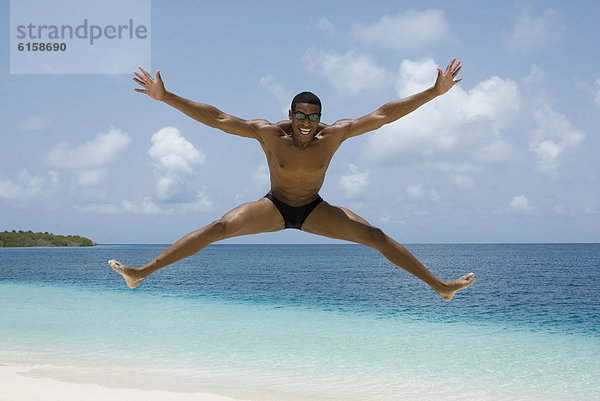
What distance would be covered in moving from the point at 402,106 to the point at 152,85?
108 inches

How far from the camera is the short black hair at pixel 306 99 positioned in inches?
233

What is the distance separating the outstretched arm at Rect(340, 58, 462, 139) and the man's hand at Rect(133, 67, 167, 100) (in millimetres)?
2036

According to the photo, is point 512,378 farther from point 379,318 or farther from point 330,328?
point 379,318

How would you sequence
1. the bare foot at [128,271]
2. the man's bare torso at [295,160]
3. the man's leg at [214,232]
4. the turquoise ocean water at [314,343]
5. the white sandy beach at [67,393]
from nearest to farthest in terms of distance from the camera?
the bare foot at [128,271], the man's leg at [214,232], the man's bare torso at [295,160], the white sandy beach at [67,393], the turquoise ocean water at [314,343]

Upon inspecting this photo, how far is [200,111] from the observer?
238 inches

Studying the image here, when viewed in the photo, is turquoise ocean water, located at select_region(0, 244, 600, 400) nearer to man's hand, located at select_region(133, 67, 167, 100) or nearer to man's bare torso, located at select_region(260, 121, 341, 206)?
man's bare torso, located at select_region(260, 121, 341, 206)

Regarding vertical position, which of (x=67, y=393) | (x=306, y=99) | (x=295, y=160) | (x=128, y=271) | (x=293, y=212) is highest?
(x=306, y=99)

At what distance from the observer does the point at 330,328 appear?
20984mm

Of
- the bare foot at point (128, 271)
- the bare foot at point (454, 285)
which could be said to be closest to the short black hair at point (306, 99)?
the bare foot at point (128, 271)

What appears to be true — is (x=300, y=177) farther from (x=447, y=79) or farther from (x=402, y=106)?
(x=447, y=79)

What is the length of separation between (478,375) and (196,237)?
1045 cm

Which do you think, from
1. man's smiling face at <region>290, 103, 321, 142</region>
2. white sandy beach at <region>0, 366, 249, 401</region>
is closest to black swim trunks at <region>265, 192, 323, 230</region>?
man's smiling face at <region>290, 103, 321, 142</region>

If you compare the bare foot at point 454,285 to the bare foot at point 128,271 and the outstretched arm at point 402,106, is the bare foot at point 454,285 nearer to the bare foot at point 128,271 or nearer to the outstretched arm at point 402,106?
the outstretched arm at point 402,106

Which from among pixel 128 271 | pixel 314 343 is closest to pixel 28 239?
pixel 314 343
